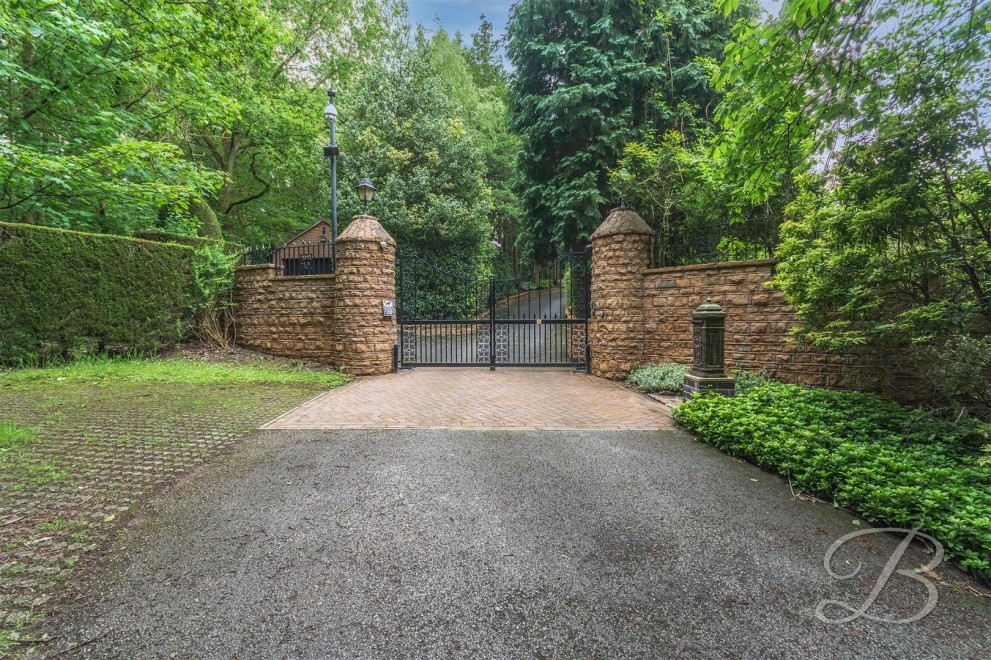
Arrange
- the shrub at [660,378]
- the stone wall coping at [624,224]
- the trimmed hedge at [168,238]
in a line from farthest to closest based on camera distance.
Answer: the trimmed hedge at [168,238] < the stone wall coping at [624,224] < the shrub at [660,378]

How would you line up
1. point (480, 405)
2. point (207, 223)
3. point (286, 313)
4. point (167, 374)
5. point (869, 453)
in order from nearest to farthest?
point (869, 453), point (480, 405), point (167, 374), point (286, 313), point (207, 223)

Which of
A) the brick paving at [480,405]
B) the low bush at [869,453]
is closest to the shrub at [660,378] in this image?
the brick paving at [480,405]

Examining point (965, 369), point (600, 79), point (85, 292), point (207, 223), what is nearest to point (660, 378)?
point (965, 369)

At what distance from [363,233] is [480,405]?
4298 millimetres

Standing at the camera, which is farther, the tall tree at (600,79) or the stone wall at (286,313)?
the tall tree at (600,79)

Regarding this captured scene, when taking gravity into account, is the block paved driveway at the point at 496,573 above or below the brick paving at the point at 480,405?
below

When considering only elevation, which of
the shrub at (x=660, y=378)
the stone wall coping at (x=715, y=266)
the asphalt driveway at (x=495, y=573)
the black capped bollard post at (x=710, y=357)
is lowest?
the asphalt driveway at (x=495, y=573)

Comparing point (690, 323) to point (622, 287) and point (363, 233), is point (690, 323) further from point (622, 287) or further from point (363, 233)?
point (363, 233)

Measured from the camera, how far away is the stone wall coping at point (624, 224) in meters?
7.07

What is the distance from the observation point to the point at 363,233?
7.55m

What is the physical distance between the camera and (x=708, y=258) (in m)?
6.96

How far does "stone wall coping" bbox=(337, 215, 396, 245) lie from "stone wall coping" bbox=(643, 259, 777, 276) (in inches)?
200

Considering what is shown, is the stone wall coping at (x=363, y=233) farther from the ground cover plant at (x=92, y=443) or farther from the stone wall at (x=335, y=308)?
the ground cover plant at (x=92, y=443)

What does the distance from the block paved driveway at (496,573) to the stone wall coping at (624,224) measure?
4840 mm
